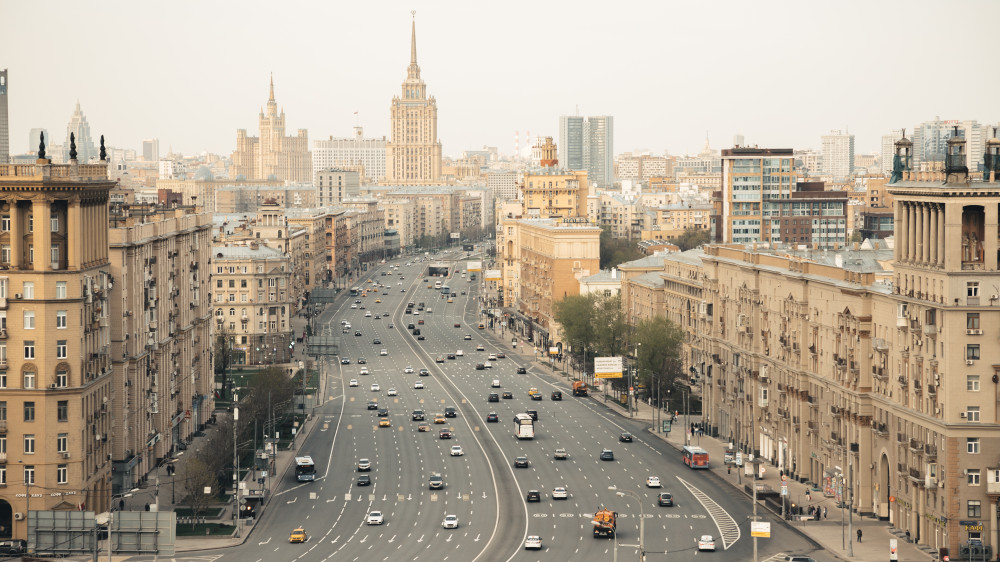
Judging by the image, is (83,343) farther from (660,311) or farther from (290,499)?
(660,311)

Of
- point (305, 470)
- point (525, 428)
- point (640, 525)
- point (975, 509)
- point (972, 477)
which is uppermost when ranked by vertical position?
point (972, 477)

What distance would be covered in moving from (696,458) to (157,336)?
138 ft

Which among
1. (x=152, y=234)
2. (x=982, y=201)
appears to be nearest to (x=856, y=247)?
(x=982, y=201)

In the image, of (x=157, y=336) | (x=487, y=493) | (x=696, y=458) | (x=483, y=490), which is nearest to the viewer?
(x=487, y=493)

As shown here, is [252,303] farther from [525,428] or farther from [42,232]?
[42,232]

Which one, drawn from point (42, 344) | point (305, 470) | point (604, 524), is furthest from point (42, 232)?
point (604, 524)

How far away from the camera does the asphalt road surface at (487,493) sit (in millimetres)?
89312

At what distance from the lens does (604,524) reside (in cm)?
9206

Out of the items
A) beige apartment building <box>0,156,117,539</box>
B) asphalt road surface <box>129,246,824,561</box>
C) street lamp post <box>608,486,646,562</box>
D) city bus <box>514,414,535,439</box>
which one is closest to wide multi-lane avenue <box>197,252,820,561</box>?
asphalt road surface <box>129,246,824,561</box>

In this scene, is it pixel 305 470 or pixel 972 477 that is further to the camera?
pixel 305 470

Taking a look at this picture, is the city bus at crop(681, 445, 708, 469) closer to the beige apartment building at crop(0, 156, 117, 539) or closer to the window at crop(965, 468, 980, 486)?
the window at crop(965, 468, 980, 486)

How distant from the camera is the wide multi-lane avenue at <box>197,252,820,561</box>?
8969 centimetres

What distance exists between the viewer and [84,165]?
9556 centimetres

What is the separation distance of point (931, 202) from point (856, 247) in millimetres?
35060
